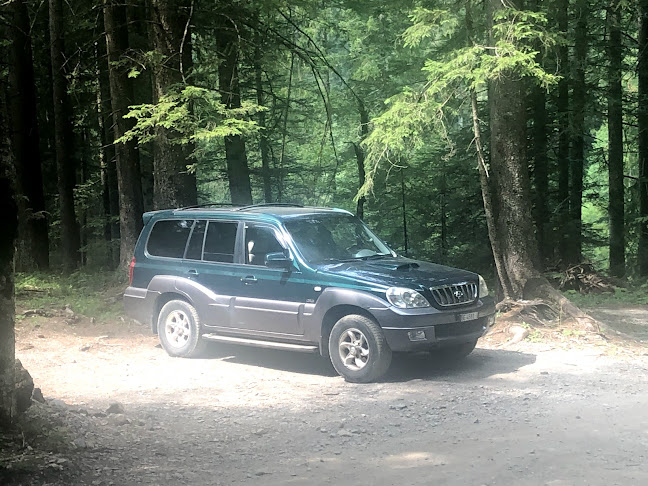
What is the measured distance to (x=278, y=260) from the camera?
877 cm

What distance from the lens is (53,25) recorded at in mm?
19578

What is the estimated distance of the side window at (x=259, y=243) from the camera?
9211 millimetres

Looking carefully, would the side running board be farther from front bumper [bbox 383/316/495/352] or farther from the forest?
the forest

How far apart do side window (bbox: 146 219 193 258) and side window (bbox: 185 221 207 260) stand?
11 cm

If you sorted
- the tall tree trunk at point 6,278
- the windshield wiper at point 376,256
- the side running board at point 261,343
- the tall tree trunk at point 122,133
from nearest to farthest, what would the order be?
1. the tall tree trunk at point 6,278
2. the side running board at point 261,343
3. the windshield wiper at point 376,256
4. the tall tree trunk at point 122,133

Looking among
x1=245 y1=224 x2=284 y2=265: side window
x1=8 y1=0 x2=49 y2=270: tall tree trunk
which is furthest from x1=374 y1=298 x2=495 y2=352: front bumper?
x1=8 y1=0 x2=49 y2=270: tall tree trunk

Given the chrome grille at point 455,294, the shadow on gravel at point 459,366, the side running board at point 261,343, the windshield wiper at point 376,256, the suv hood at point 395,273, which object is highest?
the windshield wiper at point 376,256

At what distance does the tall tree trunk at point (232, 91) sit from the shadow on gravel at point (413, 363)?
5.22m

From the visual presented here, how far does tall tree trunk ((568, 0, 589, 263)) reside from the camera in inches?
664

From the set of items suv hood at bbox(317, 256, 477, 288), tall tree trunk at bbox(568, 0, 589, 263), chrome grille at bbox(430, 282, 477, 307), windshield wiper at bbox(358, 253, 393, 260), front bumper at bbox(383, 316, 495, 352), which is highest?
tall tree trunk at bbox(568, 0, 589, 263)

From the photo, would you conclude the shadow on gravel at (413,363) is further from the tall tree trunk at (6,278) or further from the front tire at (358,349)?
the tall tree trunk at (6,278)

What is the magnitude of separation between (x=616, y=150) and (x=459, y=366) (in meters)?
13.4

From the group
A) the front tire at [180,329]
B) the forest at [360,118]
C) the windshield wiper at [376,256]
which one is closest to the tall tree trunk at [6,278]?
the forest at [360,118]

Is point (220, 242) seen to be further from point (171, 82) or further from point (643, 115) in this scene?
point (643, 115)
